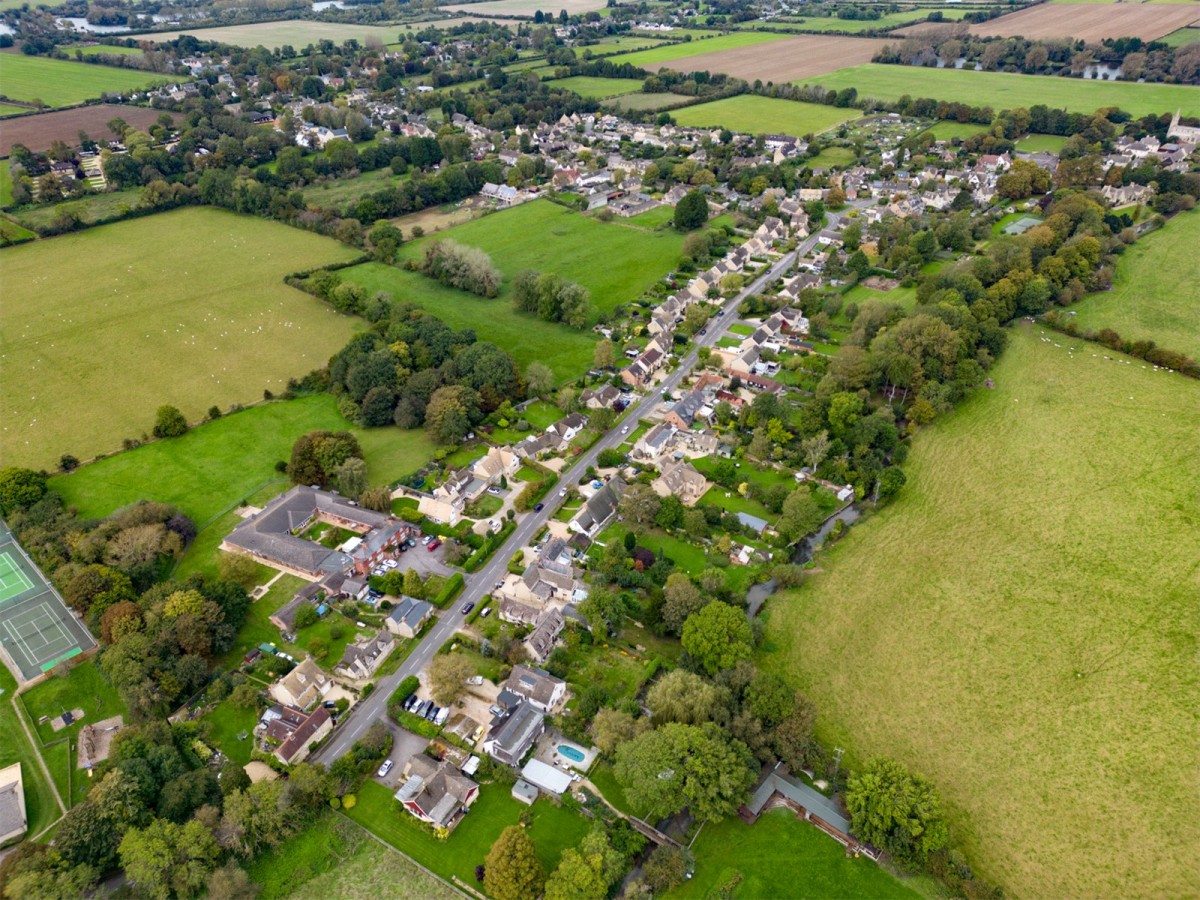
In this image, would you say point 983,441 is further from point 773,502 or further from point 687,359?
point 687,359

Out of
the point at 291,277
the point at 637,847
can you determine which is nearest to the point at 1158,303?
the point at 637,847

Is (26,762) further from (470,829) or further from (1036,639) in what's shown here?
(1036,639)

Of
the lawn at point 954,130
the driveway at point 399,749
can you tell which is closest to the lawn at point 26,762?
the driveway at point 399,749

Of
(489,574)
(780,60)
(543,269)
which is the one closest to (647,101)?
(780,60)

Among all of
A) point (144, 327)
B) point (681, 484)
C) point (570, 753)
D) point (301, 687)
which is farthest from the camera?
point (144, 327)

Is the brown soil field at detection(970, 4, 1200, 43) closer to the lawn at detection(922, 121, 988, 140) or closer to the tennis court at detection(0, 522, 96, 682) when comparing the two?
the lawn at detection(922, 121, 988, 140)

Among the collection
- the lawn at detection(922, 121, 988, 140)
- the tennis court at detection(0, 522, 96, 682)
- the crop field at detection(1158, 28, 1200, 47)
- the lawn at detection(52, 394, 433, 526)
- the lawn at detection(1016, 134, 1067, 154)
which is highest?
the crop field at detection(1158, 28, 1200, 47)

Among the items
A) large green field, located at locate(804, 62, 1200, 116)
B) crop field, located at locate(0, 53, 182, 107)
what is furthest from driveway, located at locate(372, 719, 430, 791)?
crop field, located at locate(0, 53, 182, 107)
